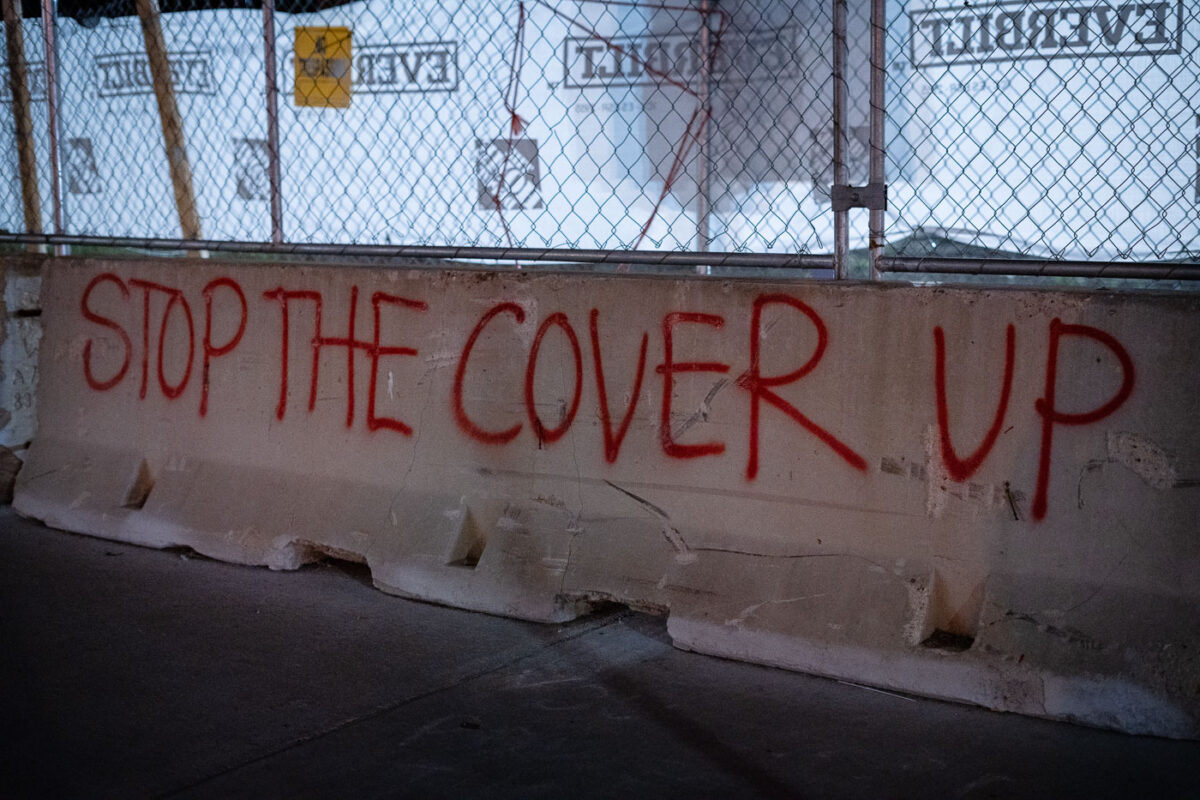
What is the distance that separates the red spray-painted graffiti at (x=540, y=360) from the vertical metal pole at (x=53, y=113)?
1.84 feet

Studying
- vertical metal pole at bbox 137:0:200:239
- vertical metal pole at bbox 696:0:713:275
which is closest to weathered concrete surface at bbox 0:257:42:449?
vertical metal pole at bbox 137:0:200:239

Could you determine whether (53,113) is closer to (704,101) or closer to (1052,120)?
(704,101)

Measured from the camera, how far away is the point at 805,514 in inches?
148

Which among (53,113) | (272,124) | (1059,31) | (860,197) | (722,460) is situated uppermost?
(1059,31)

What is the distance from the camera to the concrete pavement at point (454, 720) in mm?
2928

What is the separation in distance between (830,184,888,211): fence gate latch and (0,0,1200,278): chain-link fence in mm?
2068

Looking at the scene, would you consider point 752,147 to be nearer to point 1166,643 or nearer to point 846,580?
point 846,580

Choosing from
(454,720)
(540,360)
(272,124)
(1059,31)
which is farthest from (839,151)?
(1059,31)

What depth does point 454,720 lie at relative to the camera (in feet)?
10.8

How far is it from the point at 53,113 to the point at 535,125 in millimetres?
2615

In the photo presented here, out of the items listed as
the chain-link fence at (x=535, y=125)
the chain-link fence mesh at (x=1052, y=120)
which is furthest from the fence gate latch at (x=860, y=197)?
the chain-link fence at (x=535, y=125)

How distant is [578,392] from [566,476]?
0.29 meters

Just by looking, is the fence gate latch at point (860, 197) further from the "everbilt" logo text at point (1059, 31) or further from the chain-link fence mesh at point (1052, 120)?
the chain-link fence mesh at point (1052, 120)

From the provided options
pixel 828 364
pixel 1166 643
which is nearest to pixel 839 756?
pixel 1166 643
